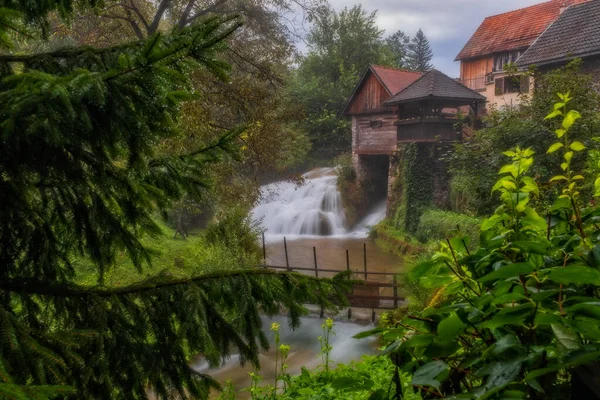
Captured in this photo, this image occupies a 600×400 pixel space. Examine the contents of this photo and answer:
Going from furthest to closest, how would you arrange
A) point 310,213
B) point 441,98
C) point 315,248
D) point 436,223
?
point 310,213 < point 441,98 < point 315,248 < point 436,223

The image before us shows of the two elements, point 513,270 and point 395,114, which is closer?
point 513,270

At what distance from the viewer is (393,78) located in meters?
22.4

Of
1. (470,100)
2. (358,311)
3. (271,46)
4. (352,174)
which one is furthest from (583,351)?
(352,174)

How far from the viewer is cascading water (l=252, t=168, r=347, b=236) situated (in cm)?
2142

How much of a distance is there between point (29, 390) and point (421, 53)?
53419 mm

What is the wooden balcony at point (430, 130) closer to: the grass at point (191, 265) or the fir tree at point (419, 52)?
the grass at point (191, 265)

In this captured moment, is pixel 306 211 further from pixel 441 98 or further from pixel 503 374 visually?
pixel 503 374

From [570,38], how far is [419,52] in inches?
1457

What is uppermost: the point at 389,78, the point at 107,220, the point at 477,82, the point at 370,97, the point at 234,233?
the point at 477,82

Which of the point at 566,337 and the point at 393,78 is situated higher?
the point at 393,78

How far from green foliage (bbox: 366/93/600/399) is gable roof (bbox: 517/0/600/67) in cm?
1492

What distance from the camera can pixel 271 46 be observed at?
14500 mm

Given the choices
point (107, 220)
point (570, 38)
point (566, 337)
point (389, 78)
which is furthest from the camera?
point (389, 78)

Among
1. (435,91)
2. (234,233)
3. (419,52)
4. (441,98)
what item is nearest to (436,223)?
(441,98)
